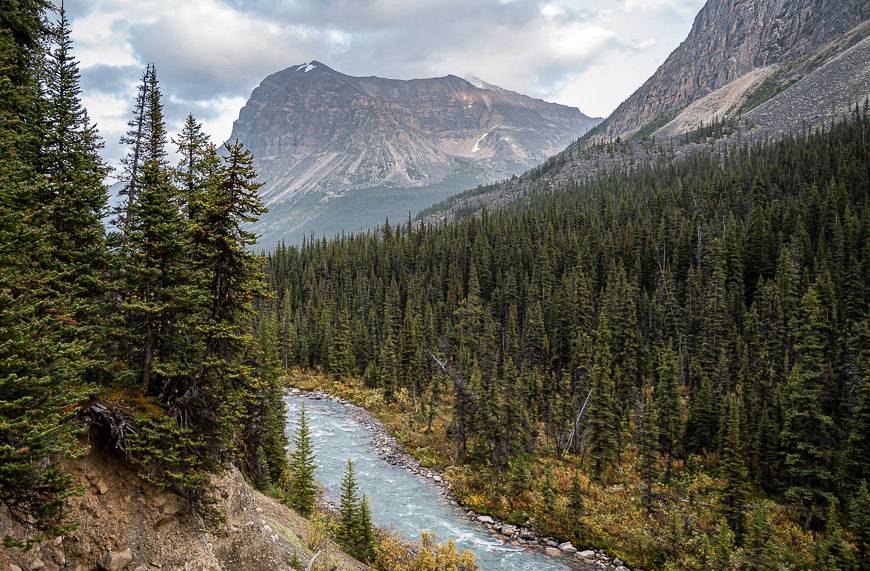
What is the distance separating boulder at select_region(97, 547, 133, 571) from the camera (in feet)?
45.2

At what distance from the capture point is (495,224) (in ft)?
402

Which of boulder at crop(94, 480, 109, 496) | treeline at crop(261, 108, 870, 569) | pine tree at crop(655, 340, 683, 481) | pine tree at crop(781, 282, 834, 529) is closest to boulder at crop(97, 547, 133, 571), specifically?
boulder at crop(94, 480, 109, 496)

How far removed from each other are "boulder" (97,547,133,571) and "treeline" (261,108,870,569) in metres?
28.2

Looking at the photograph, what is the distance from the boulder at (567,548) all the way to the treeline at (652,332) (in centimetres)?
568

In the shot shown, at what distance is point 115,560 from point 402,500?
85.7 feet

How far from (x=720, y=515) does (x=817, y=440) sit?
12.3 m

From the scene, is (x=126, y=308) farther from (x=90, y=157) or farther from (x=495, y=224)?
(x=495, y=224)

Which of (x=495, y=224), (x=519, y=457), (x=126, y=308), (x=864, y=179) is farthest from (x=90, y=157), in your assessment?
(x=864, y=179)

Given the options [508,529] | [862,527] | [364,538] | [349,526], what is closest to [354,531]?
[349,526]

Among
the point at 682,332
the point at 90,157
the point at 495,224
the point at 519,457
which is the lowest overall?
the point at 519,457

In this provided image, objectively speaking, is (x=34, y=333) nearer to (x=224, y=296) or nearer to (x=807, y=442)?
(x=224, y=296)

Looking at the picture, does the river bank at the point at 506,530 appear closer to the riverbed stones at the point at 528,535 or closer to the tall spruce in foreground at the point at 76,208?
the riverbed stones at the point at 528,535

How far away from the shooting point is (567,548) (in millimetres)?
31469

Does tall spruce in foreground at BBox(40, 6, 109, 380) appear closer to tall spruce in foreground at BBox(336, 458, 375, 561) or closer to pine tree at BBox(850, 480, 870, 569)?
tall spruce in foreground at BBox(336, 458, 375, 561)
